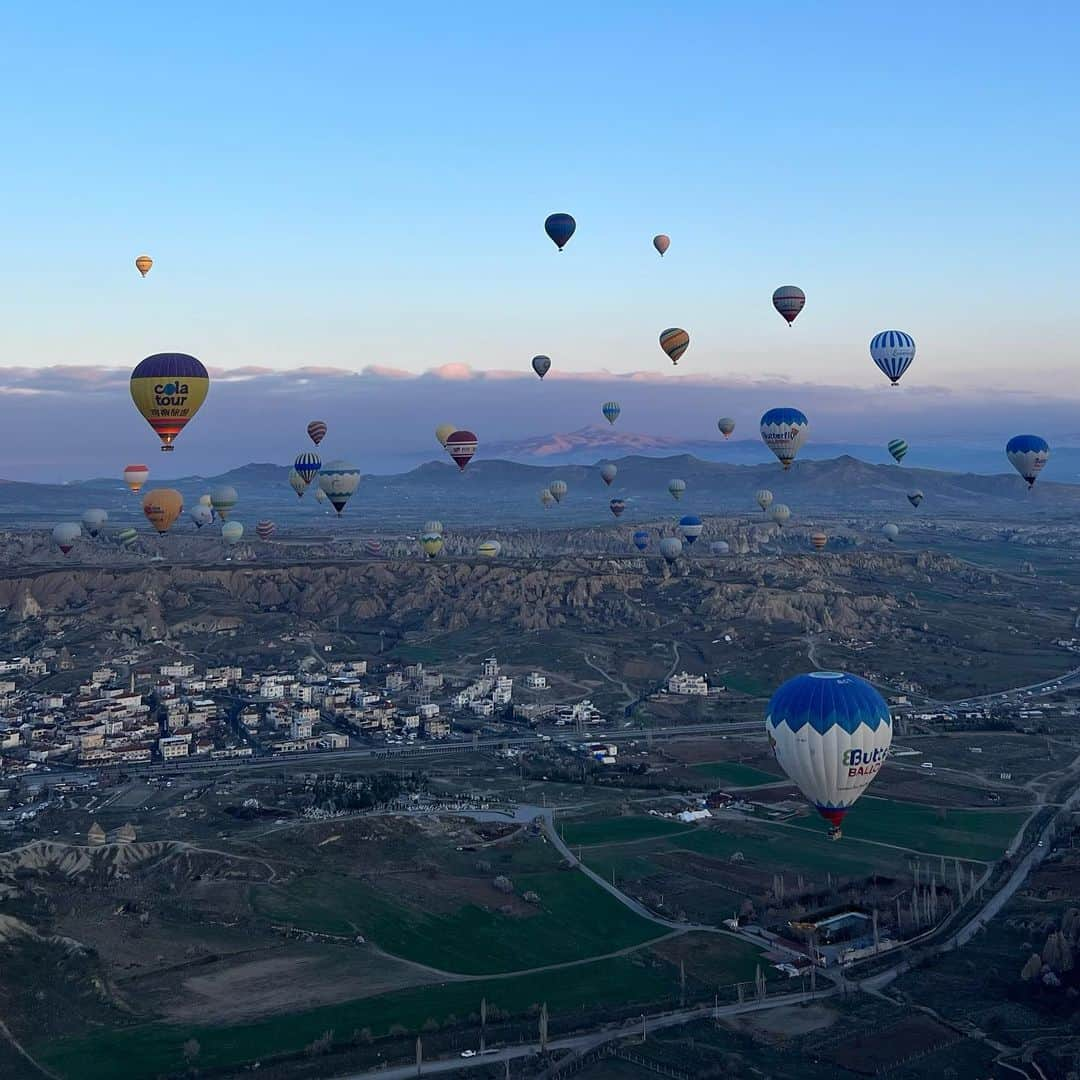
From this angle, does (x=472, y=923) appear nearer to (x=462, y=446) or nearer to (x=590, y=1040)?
(x=590, y=1040)

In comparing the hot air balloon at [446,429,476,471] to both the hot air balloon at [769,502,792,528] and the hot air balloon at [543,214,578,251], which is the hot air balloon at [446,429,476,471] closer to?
the hot air balloon at [543,214,578,251]

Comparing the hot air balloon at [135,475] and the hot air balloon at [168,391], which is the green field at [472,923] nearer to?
the hot air balloon at [168,391]

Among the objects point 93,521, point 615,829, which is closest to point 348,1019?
point 615,829

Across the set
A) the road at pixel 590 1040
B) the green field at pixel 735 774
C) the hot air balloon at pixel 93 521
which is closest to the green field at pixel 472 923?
the road at pixel 590 1040

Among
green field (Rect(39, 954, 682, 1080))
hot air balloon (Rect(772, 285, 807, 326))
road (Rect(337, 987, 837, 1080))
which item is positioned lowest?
green field (Rect(39, 954, 682, 1080))

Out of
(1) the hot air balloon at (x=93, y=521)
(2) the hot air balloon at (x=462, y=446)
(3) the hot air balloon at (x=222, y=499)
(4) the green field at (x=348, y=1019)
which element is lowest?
(4) the green field at (x=348, y=1019)

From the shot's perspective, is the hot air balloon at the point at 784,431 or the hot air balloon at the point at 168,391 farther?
the hot air balloon at the point at 784,431

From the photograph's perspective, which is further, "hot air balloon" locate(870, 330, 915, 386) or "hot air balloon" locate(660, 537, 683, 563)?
"hot air balloon" locate(660, 537, 683, 563)

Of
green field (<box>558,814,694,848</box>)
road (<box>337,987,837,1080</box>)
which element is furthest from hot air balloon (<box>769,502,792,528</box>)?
road (<box>337,987,837,1080</box>)
